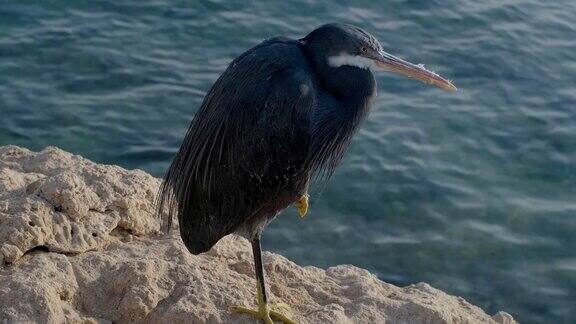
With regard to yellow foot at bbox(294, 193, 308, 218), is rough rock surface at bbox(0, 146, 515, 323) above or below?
below

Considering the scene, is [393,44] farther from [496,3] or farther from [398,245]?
[398,245]

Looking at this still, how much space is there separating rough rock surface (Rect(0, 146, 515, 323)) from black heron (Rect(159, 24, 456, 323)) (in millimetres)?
245

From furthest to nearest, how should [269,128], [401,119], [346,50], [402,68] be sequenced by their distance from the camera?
[401,119], [402,68], [346,50], [269,128]

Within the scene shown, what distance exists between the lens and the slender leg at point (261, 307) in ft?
15.5

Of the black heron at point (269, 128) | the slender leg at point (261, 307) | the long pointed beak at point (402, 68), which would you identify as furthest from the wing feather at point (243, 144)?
the long pointed beak at point (402, 68)

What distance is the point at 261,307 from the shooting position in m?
4.74

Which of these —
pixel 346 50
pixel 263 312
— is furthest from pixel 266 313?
pixel 346 50

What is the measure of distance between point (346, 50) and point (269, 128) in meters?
0.53

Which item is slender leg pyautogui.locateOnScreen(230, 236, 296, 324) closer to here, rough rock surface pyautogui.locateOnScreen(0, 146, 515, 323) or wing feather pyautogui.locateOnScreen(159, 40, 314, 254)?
rough rock surface pyautogui.locateOnScreen(0, 146, 515, 323)

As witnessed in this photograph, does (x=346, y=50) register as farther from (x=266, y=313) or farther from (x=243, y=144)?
(x=266, y=313)

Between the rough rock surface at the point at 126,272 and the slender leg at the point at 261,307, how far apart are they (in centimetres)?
5

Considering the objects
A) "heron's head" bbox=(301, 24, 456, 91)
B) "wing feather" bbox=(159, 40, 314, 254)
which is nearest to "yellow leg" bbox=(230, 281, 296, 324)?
"wing feather" bbox=(159, 40, 314, 254)

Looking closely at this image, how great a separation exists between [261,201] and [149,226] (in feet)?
3.14

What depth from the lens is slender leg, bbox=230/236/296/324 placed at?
4.73 m
